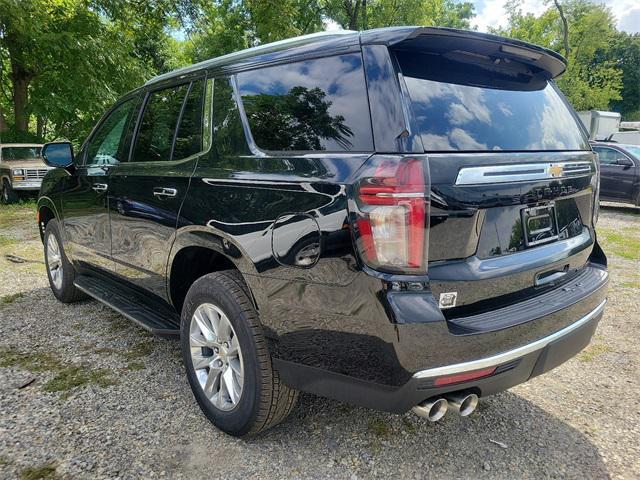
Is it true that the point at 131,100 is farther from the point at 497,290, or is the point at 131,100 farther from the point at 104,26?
the point at 104,26

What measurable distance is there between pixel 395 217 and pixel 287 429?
1453mm

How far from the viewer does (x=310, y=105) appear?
2.22 metres

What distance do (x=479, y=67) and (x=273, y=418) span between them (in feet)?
6.32

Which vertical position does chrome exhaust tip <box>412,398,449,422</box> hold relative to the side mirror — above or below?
below

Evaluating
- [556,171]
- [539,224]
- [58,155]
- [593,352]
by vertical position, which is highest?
[58,155]

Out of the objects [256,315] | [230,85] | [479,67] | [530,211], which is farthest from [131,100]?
[530,211]

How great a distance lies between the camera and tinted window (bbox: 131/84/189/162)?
10.1 ft

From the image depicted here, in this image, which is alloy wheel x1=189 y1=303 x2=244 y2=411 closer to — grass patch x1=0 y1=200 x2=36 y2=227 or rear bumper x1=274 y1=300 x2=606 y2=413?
rear bumper x1=274 y1=300 x2=606 y2=413

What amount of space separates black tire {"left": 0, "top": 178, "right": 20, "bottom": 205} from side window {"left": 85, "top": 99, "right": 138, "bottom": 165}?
10325 millimetres

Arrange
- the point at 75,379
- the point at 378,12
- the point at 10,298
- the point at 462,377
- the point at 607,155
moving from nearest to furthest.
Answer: the point at 462,377 → the point at 75,379 → the point at 10,298 → the point at 607,155 → the point at 378,12

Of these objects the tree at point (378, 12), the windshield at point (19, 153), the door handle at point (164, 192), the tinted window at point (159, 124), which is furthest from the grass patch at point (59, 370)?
the tree at point (378, 12)

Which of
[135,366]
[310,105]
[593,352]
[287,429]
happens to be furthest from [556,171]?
[135,366]

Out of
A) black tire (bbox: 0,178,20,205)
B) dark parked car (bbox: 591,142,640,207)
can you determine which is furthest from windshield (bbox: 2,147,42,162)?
dark parked car (bbox: 591,142,640,207)

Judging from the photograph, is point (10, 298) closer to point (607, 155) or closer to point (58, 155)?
point (58, 155)
